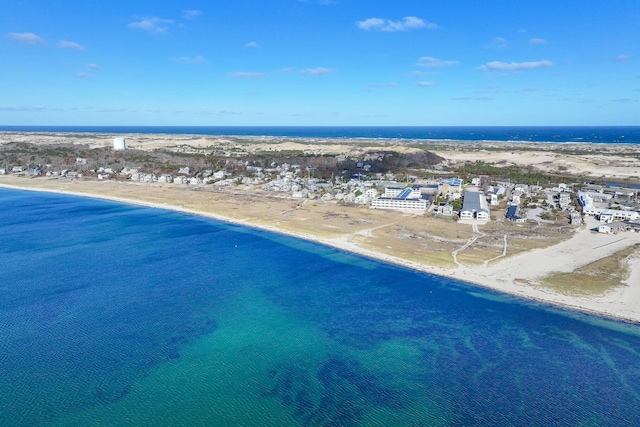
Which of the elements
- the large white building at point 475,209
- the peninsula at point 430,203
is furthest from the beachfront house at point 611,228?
the large white building at point 475,209

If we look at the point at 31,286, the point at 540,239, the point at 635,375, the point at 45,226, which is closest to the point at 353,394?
the point at 635,375

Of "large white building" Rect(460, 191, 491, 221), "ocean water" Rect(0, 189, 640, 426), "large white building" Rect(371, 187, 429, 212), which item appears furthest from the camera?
"large white building" Rect(371, 187, 429, 212)

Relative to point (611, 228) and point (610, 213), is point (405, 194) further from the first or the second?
point (611, 228)

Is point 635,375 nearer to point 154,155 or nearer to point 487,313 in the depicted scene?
point 487,313

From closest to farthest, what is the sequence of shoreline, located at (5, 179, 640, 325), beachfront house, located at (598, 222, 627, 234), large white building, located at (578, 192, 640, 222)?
shoreline, located at (5, 179, 640, 325) → beachfront house, located at (598, 222, 627, 234) → large white building, located at (578, 192, 640, 222)

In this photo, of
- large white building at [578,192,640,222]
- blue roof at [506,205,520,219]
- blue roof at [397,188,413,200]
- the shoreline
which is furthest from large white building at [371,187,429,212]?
large white building at [578,192,640,222]

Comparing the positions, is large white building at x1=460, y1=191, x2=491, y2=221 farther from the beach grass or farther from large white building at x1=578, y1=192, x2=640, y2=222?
the beach grass
